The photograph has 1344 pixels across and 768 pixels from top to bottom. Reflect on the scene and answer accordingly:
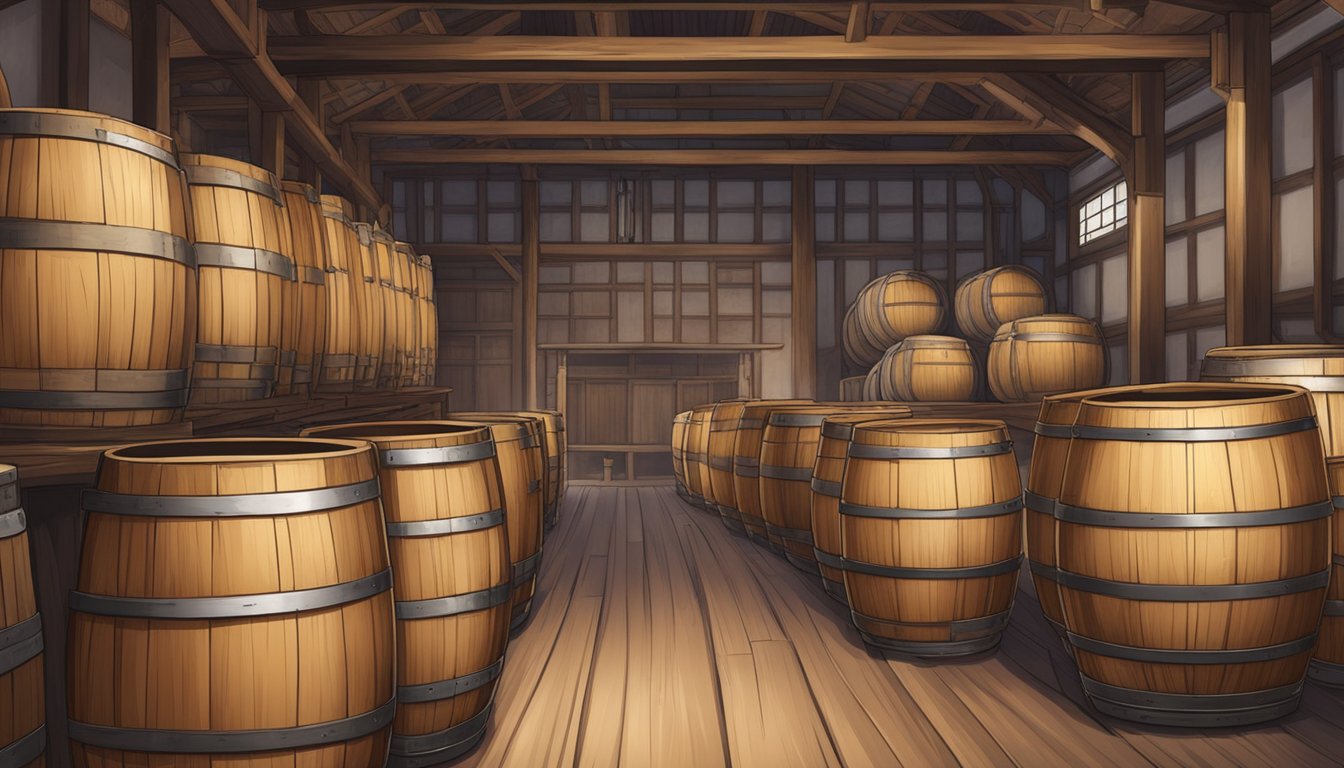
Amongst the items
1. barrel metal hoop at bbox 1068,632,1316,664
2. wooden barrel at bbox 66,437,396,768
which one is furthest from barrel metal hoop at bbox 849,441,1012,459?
wooden barrel at bbox 66,437,396,768

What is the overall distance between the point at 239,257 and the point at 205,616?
1.22 metres

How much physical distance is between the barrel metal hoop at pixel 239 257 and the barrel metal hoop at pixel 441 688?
1233mm

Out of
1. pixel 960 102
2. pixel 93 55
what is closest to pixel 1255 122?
pixel 960 102

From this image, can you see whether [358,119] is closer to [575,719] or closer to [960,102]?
[960,102]

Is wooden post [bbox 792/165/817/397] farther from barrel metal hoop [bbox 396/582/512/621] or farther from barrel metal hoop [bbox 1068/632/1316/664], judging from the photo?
barrel metal hoop [bbox 396/582/512/621]

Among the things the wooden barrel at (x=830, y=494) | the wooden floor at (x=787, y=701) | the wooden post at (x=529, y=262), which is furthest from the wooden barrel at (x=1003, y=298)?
the wooden post at (x=529, y=262)

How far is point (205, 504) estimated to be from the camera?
1445 mm

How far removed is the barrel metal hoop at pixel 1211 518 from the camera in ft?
7.06

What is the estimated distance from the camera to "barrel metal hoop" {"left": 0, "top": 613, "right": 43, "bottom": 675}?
3.87 ft

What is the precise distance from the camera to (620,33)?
8.49 m

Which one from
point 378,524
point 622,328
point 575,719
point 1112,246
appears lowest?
point 575,719

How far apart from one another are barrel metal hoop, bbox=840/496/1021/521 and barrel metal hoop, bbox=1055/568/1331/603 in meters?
0.54

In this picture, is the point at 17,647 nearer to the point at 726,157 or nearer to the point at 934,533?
the point at 934,533

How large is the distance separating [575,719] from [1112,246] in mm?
9392
